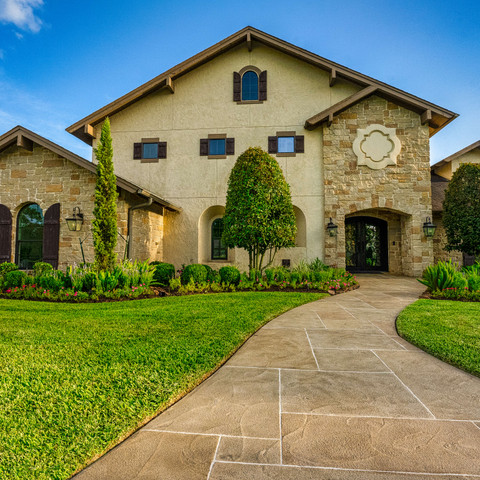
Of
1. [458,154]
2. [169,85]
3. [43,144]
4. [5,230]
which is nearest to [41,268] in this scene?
[5,230]

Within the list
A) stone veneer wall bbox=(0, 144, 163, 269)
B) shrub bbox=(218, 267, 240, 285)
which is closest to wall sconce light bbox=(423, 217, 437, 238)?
Answer: shrub bbox=(218, 267, 240, 285)

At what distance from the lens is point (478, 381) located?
2.51 meters

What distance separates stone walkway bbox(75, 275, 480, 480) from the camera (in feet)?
4.89

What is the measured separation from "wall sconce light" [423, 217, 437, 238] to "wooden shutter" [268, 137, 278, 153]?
6351 mm

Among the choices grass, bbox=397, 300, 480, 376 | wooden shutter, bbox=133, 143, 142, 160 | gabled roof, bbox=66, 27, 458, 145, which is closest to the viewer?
grass, bbox=397, 300, 480, 376

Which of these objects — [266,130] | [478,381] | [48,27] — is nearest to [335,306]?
[478,381]

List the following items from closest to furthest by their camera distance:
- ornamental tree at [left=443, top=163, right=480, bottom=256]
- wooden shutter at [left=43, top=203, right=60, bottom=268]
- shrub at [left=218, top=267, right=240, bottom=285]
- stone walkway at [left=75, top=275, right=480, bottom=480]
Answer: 1. stone walkway at [left=75, top=275, right=480, bottom=480]
2. shrub at [left=218, top=267, right=240, bottom=285]
3. ornamental tree at [left=443, top=163, right=480, bottom=256]
4. wooden shutter at [left=43, top=203, right=60, bottom=268]

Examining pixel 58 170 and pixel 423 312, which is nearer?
pixel 423 312

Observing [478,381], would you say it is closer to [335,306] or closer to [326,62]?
[335,306]

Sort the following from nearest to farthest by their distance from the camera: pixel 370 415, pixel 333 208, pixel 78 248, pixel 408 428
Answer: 1. pixel 408 428
2. pixel 370 415
3. pixel 78 248
4. pixel 333 208

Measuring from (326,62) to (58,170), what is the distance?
1079cm

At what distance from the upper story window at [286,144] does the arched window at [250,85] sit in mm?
2033

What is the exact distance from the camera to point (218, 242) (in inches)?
486

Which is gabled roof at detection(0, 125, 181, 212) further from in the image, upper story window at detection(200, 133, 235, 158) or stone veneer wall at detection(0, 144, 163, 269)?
upper story window at detection(200, 133, 235, 158)
